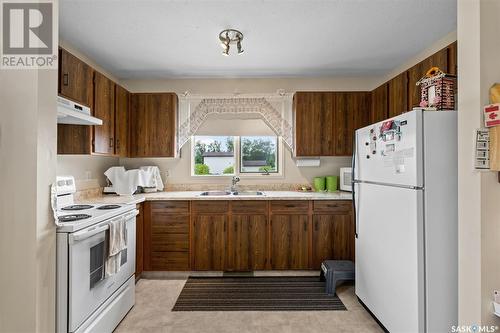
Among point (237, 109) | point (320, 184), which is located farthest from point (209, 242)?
point (237, 109)

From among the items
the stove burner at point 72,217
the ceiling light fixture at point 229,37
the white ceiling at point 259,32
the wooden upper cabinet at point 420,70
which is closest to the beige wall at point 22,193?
the stove burner at point 72,217

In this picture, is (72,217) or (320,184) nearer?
(72,217)

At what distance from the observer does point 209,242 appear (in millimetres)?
3004

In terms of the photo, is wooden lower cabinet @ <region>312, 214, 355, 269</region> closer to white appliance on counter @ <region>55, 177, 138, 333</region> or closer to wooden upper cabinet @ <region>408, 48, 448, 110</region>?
wooden upper cabinet @ <region>408, 48, 448, 110</region>

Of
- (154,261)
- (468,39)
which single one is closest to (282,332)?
(154,261)

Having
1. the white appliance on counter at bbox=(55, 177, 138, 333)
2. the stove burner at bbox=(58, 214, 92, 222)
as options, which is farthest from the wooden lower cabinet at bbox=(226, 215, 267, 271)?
the stove burner at bbox=(58, 214, 92, 222)

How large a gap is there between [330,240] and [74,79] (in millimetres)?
3040

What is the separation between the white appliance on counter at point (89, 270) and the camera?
1.56 meters

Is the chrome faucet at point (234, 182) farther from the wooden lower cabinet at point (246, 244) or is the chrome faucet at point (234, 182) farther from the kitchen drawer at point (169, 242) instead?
the kitchen drawer at point (169, 242)

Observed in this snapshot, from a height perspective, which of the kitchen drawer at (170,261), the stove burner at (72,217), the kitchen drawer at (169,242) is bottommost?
the kitchen drawer at (170,261)

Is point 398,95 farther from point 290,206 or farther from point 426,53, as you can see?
point 290,206

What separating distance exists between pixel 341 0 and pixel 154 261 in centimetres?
313

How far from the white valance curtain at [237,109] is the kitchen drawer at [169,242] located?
3.91 ft

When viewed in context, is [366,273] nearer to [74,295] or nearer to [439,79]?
[439,79]
